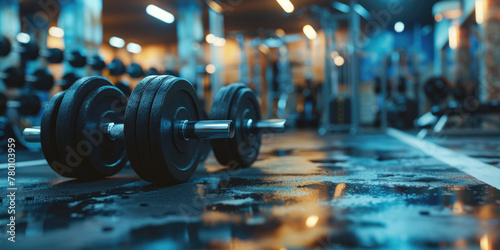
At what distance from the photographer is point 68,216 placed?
2.95ft

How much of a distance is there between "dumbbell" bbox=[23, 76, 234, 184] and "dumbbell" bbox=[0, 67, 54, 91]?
2.20 m

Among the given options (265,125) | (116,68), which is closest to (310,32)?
(116,68)

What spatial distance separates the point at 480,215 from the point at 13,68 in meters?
3.66

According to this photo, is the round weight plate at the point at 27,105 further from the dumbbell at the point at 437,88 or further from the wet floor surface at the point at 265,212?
the dumbbell at the point at 437,88

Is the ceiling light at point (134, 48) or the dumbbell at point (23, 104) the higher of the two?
the ceiling light at point (134, 48)

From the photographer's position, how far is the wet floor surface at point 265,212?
0.68m

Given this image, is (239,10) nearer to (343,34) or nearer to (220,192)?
(343,34)

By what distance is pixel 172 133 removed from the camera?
1.22 meters

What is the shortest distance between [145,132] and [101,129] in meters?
0.38

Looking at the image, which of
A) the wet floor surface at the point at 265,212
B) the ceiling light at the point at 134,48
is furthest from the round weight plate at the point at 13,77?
the ceiling light at the point at 134,48

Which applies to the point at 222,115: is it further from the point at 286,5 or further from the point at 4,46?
the point at 286,5

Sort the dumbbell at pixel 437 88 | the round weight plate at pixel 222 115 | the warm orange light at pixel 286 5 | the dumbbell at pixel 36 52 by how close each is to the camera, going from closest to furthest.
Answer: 1. the round weight plate at pixel 222 115
2. the dumbbell at pixel 36 52
3. the dumbbell at pixel 437 88
4. the warm orange light at pixel 286 5

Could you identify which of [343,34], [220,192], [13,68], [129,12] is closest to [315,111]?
[343,34]

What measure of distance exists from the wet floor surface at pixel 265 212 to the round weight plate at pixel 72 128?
0.33 ft
